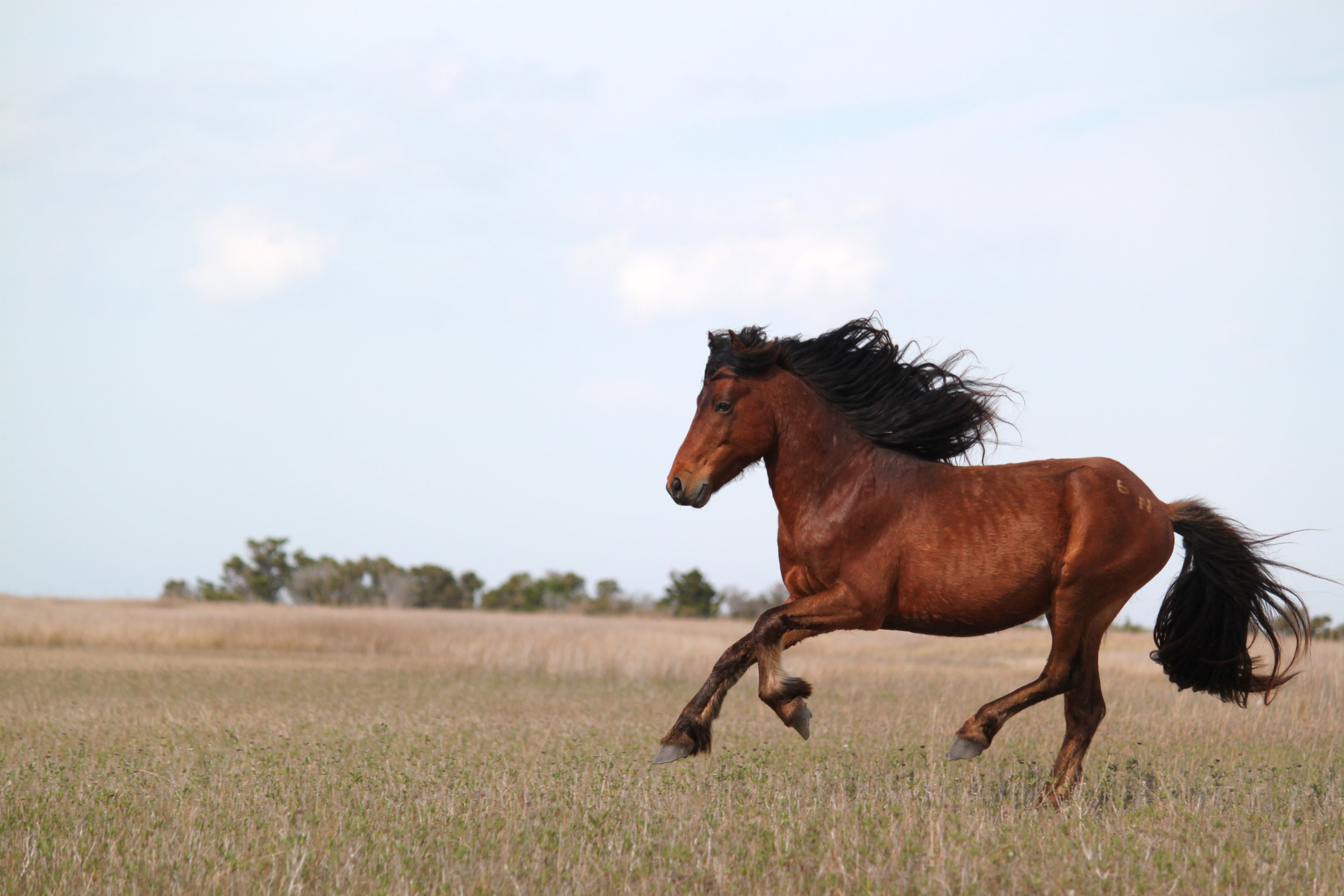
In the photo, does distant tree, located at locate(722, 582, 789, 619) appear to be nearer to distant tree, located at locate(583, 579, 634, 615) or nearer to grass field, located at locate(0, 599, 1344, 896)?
distant tree, located at locate(583, 579, 634, 615)

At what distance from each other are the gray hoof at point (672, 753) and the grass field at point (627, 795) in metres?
0.34

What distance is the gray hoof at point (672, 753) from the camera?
244 inches

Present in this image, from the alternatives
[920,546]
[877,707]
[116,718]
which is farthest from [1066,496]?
[116,718]

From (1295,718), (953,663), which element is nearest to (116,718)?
(1295,718)

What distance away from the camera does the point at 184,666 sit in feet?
68.4

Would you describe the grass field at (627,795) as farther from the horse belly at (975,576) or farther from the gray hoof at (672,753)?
the horse belly at (975,576)

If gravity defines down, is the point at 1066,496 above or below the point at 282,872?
above

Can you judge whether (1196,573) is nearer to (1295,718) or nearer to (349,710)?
(1295,718)

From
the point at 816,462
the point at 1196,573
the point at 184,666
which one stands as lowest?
the point at 184,666

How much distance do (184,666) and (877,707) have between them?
12.9 m

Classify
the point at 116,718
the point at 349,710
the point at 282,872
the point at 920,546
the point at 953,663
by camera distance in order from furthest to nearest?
the point at 953,663 → the point at 349,710 → the point at 116,718 → the point at 920,546 → the point at 282,872

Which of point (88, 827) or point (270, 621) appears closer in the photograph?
point (88, 827)

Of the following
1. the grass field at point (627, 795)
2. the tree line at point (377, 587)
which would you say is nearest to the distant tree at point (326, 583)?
the tree line at point (377, 587)

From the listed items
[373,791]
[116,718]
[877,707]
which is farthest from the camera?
[877,707]
